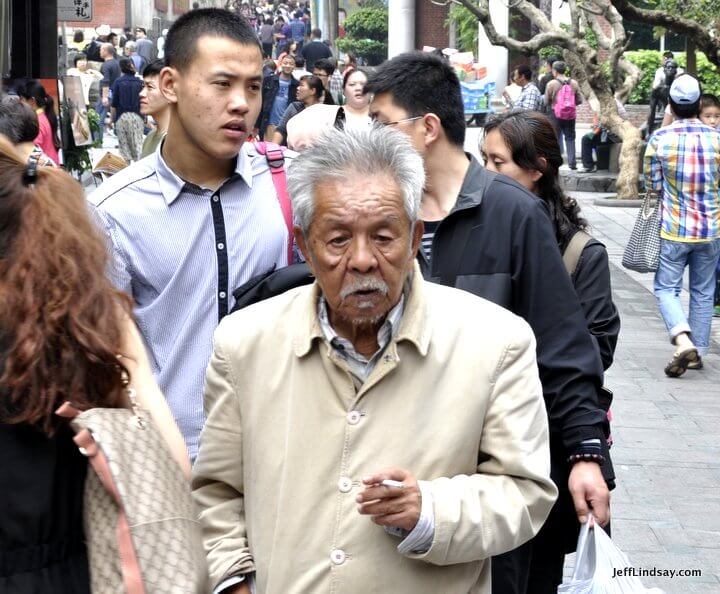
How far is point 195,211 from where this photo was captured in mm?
3441

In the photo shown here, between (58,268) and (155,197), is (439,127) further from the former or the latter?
(58,268)

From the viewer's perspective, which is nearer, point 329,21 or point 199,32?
point 199,32

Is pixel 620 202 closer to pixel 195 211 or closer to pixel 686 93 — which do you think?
pixel 686 93

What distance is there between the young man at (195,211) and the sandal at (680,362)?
6.13 meters

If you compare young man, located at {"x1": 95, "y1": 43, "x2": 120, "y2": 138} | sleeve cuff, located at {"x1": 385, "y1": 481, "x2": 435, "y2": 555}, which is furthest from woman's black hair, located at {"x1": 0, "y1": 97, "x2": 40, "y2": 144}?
young man, located at {"x1": 95, "y1": 43, "x2": 120, "y2": 138}

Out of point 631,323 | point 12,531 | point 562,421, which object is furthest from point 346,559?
point 631,323

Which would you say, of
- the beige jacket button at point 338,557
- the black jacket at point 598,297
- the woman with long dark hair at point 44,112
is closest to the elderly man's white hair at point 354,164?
the beige jacket button at point 338,557

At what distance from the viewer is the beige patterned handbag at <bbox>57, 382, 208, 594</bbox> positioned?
82.4 inches

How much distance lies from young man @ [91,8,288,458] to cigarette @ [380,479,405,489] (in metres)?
1.12

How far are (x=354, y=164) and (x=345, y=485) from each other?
619mm

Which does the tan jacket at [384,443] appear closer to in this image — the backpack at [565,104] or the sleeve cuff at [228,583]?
the sleeve cuff at [228,583]

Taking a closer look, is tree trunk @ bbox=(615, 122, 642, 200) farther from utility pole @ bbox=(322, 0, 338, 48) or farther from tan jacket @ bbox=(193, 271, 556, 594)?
utility pole @ bbox=(322, 0, 338, 48)

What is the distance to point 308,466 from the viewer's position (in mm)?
2492

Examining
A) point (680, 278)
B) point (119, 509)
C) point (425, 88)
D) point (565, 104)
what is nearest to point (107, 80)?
point (565, 104)
